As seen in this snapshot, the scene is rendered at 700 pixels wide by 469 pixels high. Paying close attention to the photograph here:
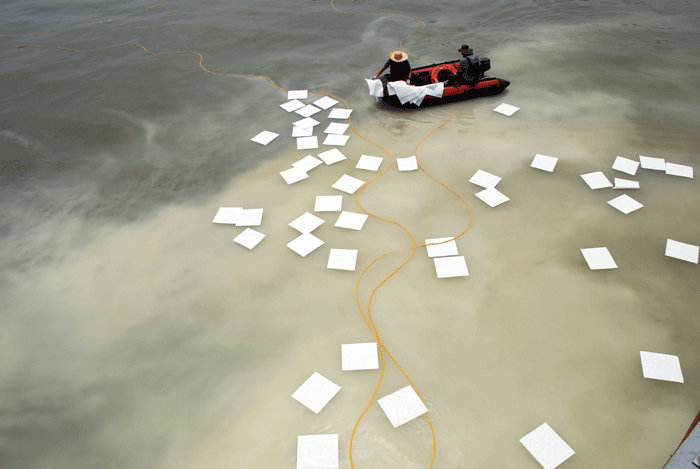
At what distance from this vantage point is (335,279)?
8.36 ft

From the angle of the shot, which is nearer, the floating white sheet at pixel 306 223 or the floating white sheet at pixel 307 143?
the floating white sheet at pixel 306 223

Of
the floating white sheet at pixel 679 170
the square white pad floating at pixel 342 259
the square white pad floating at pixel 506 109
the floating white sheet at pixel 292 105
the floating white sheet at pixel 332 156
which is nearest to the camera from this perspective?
the square white pad floating at pixel 342 259

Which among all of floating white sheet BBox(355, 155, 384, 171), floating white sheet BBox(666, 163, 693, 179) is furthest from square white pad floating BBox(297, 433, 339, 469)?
floating white sheet BBox(666, 163, 693, 179)

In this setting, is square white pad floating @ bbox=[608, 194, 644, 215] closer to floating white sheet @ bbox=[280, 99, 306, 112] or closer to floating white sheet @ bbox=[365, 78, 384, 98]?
floating white sheet @ bbox=[365, 78, 384, 98]

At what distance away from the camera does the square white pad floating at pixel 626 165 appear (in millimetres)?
3195

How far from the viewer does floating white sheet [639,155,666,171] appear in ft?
10.5

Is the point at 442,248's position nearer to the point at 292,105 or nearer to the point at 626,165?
the point at 626,165

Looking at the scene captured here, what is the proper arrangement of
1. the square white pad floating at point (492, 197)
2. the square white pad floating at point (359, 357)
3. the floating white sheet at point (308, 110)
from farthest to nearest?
the floating white sheet at point (308, 110) < the square white pad floating at point (492, 197) < the square white pad floating at point (359, 357)

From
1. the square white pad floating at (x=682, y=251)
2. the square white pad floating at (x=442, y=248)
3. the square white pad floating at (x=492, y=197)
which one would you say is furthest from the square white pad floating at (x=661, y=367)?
the square white pad floating at (x=492, y=197)

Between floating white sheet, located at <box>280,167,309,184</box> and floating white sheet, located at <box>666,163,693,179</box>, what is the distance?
317 cm

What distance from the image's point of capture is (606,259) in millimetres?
2527

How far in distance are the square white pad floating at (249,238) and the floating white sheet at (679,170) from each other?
3.50 m

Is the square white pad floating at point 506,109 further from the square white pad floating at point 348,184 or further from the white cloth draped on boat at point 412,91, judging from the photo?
the square white pad floating at point 348,184

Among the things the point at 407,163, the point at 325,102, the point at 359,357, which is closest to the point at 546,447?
the point at 359,357
